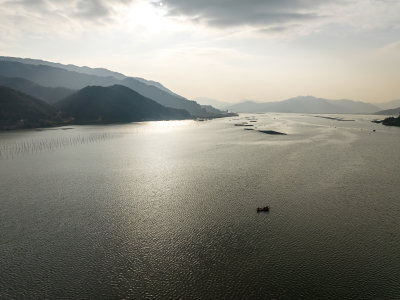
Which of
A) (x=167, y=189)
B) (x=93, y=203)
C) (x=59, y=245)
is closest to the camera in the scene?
(x=59, y=245)

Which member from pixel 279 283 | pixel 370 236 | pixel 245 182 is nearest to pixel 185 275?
pixel 279 283

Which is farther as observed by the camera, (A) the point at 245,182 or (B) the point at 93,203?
(A) the point at 245,182

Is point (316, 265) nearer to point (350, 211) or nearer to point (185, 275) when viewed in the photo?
point (185, 275)

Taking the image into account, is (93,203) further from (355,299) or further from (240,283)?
(355,299)

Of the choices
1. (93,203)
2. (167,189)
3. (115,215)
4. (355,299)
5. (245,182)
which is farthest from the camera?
(245,182)

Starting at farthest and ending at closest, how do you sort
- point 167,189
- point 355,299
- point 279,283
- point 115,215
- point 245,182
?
point 245,182
point 167,189
point 115,215
point 279,283
point 355,299

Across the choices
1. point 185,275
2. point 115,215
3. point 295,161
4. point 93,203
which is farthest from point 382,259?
point 295,161
